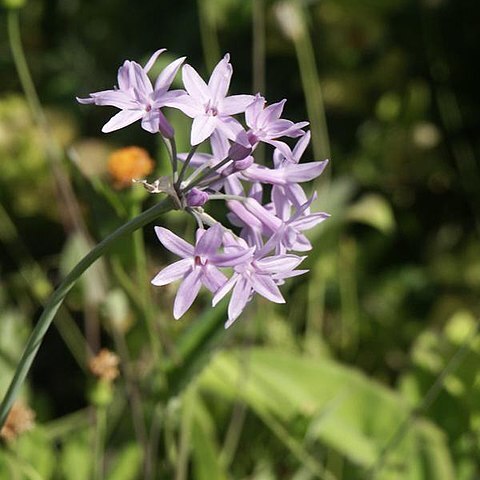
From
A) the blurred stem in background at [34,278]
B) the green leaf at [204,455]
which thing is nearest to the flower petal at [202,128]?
the green leaf at [204,455]

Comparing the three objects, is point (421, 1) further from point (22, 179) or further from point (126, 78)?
point (126, 78)

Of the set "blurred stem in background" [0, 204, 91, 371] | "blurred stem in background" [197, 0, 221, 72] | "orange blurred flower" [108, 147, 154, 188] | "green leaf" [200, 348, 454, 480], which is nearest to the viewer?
"orange blurred flower" [108, 147, 154, 188]

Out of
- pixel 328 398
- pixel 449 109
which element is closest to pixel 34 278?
pixel 328 398

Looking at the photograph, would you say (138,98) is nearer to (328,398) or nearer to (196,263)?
(196,263)

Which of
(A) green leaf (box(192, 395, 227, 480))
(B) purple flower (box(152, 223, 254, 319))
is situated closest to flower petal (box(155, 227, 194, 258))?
(B) purple flower (box(152, 223, 254, 319))

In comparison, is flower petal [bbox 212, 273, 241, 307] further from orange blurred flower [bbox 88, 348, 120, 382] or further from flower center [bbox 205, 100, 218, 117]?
orange blurred flower [bbox 88, 348, 120, 382]

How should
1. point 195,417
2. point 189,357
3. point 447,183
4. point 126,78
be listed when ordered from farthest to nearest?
point 447,183 < point 195,417 < point 189,357 < point 126,78

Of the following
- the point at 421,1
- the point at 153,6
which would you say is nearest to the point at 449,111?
the point at 421,1

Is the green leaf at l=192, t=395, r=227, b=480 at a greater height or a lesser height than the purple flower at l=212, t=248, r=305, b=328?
lesser
